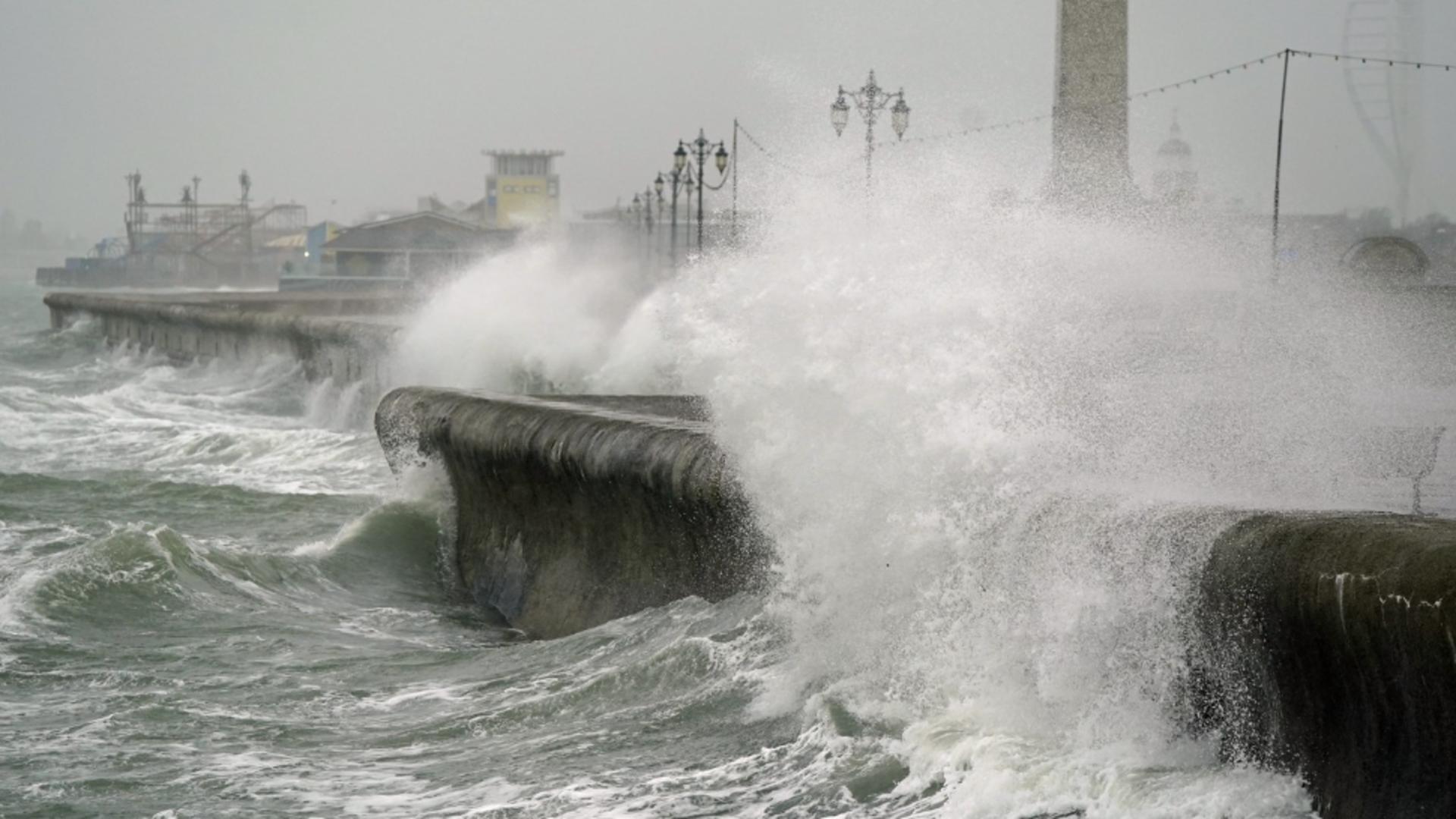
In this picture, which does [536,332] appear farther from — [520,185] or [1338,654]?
[520,185]

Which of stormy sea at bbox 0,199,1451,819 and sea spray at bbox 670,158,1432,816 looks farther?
stormy sea at bbox 0,199,1451,819

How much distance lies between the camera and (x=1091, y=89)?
70.9 ft

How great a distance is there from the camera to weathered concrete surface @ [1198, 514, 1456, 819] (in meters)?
3.88

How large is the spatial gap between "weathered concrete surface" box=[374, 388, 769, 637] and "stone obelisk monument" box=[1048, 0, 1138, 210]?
11.5 m

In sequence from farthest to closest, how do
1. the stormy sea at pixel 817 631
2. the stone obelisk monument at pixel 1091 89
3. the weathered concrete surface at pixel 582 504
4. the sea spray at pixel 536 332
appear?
the stone obelisk monument at pixel 1091 89
the sea spray at pixel 536 332
the weathered concrete surface at pixel 582 504
the stormy sea at pixel 817 631

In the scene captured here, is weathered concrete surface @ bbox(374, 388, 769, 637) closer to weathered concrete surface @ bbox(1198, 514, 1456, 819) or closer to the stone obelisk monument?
weathered concrete surface @ bbox(1198, 514, 1456, 819)

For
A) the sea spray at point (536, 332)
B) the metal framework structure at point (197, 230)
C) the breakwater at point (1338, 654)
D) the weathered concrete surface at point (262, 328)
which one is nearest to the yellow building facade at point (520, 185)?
the metal framework structure at point (197, 230)

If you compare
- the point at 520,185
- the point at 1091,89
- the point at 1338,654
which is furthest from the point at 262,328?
the point at 520,185

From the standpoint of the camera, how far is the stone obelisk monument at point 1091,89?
21.5 meters

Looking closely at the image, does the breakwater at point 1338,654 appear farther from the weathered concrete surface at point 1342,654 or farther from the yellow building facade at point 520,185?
the yellow building facade at point 520,185

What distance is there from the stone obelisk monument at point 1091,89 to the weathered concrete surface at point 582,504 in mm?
11531

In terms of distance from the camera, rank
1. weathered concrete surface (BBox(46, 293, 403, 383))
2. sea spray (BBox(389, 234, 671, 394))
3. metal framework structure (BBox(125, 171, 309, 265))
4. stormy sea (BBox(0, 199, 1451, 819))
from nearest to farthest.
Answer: stormy sea (BBox(0, 199, 1451, 819))
sea spray (BBox(389, 234, 671, 394))
weathered concrete surface (BBox(46, 293, 403, 383))
metal framework structure (BBox(125, 171, 309, 265))

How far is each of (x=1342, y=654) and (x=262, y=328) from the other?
27.7 meters

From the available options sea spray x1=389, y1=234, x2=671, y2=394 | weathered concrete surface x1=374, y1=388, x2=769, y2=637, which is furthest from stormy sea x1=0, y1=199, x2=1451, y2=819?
A: sea spray x1=389, y1=234, x2=671, y2=394
